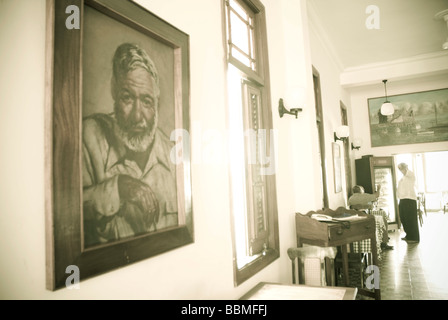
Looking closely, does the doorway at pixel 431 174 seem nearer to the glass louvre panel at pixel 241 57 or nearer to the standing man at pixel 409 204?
the standing man at pixel 409 204

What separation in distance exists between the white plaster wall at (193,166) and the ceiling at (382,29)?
1524 mm

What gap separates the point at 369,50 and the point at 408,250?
4.44 meters

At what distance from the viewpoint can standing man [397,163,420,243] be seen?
6922 mm

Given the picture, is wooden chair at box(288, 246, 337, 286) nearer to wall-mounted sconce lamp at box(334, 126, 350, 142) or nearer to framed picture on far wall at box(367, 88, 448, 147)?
wall-mounted sconce lamp at box(334, 126, 350, 142)

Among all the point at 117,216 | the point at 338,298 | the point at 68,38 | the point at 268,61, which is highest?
the point at 268,61

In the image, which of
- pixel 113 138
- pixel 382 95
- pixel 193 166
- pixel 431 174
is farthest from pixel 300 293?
pixel 431 174

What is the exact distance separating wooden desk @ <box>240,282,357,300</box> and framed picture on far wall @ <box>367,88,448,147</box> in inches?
301

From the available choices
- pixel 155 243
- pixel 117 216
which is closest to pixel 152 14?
pixel 117 216

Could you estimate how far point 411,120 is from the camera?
8172 millimetres

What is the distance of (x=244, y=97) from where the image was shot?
2.61 meters

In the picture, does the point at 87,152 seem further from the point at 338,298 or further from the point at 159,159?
the point at 338,298

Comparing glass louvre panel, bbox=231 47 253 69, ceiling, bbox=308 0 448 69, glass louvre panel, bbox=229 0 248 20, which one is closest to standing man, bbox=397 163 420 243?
ceiling, bbox=308 0 448 69

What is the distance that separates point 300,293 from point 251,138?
4.30 ft

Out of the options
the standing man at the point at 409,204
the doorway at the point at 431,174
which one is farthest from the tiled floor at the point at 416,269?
the doorway at the point at 431,174
